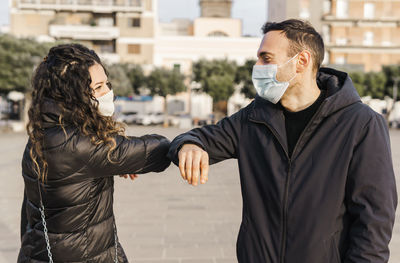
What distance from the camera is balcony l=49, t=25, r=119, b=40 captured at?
4441cm

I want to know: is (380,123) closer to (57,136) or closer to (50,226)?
(57,136)

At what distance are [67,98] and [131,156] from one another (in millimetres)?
378

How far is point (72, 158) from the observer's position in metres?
2.01

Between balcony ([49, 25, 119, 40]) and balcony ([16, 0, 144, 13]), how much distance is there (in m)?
2.13

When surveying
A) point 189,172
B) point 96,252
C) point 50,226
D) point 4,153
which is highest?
point 189,172

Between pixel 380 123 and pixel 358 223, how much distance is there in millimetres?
400

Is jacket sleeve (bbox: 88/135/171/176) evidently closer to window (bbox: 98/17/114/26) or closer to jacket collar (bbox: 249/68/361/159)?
jacket collar (bbox: 249/68/361/159)

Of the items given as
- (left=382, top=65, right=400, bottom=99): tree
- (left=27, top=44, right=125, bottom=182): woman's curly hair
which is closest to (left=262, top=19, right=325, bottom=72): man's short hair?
(left=27, top=44, right=125, bottom=182): woman's curly hair

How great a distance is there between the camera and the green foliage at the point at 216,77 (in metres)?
38.2

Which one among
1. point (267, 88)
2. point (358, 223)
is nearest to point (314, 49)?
point (267, 88)

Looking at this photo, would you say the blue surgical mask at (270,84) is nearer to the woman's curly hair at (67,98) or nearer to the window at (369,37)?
the woman's curly hair at (67,98)

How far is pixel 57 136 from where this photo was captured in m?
2.01

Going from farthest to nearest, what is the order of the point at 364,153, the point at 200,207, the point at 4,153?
1. the point at 4,153
2. the point at 200,207
3. the point at 364,153

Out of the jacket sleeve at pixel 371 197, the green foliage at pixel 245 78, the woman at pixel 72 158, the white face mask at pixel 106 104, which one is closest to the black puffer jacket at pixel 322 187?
the jacket sleeve at pixel 371 197
